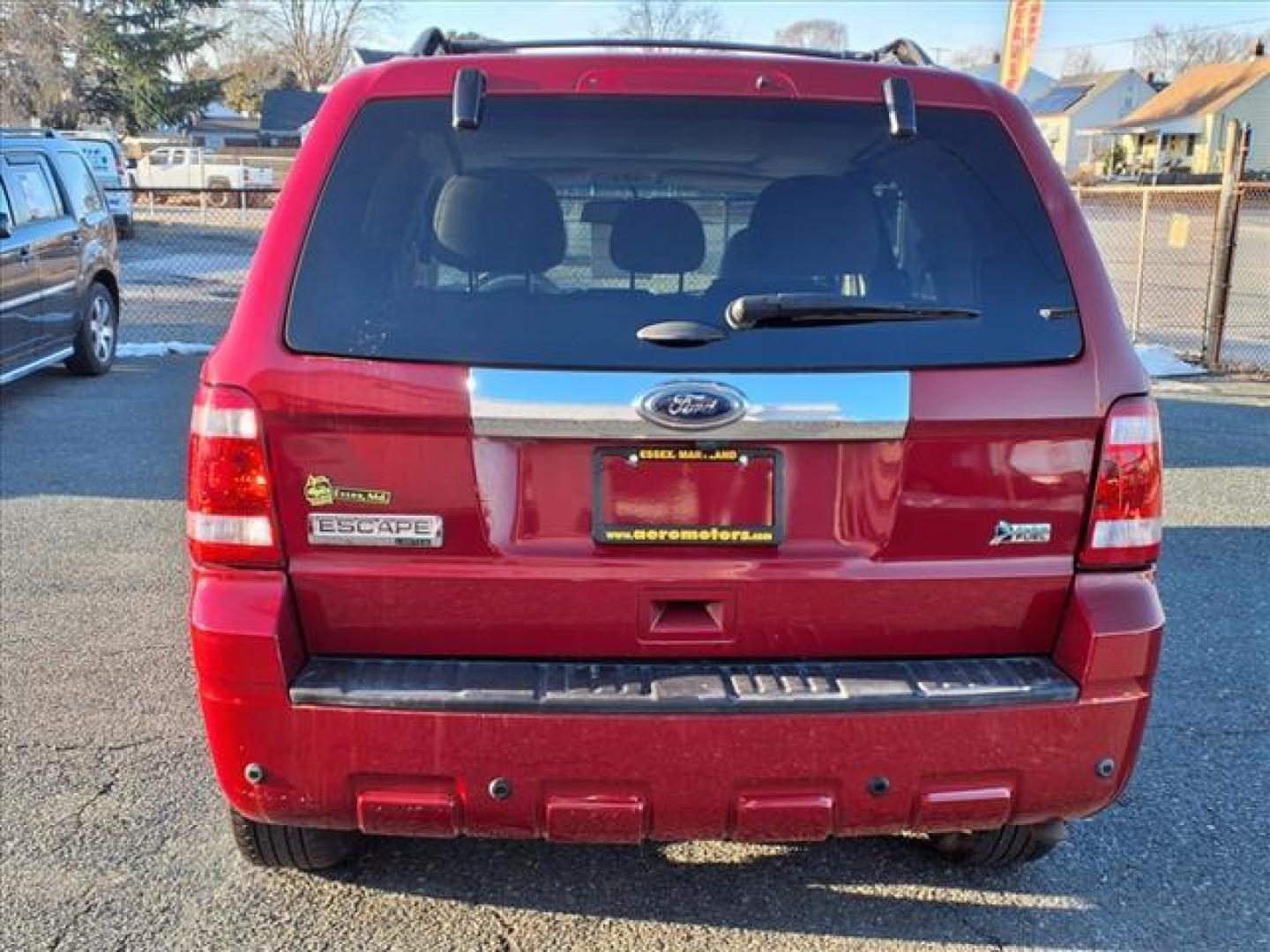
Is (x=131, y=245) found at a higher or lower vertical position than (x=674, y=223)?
lower

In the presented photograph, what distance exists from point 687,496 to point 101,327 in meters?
9.65

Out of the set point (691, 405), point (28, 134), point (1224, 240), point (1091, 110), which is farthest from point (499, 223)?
point (1091, 110)

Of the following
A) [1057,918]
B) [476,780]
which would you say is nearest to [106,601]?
[476,780]

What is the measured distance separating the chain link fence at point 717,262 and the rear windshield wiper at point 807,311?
0.55ft

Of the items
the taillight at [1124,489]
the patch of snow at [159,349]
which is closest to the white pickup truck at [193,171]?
the patch of snow at [159,349]

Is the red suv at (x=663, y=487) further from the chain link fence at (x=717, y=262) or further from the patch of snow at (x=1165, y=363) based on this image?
the patch of snow at (x=1165, y=363)

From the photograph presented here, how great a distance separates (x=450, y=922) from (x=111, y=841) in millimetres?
1037

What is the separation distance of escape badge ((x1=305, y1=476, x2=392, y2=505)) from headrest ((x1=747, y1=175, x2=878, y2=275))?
965mm

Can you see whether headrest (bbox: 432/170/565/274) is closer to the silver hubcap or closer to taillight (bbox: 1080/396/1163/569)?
taillight (bbox: 1080/396/1163/569)

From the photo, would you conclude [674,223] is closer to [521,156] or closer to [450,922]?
[521,156]

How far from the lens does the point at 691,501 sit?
94.6 inches

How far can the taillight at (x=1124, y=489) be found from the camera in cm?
248

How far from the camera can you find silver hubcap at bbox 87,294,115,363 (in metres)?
10.3

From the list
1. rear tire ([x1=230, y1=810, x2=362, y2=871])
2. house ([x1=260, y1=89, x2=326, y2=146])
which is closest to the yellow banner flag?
rear tire ([x1=230, y1=810, x2=362, y2=871])
